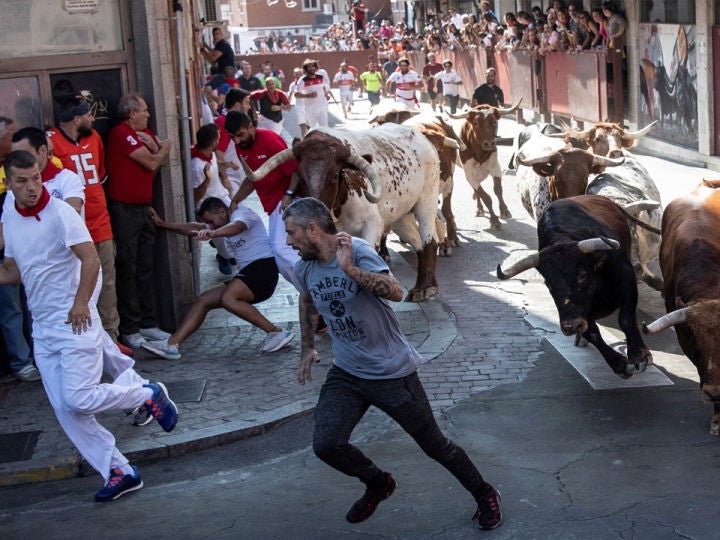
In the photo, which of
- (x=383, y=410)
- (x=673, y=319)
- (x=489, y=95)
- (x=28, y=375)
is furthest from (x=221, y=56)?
(x=383, y=410)

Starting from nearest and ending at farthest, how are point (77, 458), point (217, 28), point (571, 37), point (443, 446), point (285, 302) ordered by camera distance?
point (443, 446), point (77, 458), point (285, 302), point (217, 28), point (571, 37)

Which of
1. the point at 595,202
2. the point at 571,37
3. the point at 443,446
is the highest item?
the point at 571,37

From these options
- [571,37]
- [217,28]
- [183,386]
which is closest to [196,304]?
[183,386]

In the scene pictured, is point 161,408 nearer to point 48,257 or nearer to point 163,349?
point 48,257

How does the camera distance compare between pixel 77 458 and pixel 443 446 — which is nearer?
pixel 443 446

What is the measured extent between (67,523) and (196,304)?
10.5 ft

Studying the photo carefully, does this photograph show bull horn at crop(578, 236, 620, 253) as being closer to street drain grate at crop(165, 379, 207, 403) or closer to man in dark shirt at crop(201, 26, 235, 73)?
street drain grate at crop(165, 379, 207, 403)

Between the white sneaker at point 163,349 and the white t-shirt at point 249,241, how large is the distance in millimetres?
891

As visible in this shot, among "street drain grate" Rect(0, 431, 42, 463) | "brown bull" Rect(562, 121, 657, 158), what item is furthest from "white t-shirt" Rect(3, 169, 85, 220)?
"brown bull" Rect(562, 121, 657, 158)

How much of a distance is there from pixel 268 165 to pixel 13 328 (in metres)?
2.48

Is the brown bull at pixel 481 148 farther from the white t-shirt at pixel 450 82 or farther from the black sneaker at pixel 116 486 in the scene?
the white t-shirt at pixel 450 82

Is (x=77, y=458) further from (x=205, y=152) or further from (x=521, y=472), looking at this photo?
(x=205, y=152)

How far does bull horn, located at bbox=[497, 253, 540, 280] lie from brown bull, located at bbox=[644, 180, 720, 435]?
0.94 metres

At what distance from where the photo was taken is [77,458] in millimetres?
7633
